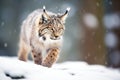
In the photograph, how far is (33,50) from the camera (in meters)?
2.00

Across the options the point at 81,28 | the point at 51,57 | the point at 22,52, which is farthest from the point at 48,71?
the point at 81,28

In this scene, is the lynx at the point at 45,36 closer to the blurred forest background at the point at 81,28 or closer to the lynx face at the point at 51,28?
the lynx face at the point at 51,28

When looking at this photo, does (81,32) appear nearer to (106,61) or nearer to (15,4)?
(106,61)

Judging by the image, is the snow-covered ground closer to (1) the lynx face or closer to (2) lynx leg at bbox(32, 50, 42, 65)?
(2) lynx leg at bbox(32, 50, 42, 65)

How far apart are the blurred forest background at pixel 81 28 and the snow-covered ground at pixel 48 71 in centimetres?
8

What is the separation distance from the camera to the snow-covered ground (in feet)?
6.27

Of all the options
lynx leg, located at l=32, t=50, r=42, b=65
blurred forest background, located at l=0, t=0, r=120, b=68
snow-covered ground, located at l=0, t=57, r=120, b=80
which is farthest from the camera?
blurred forest background, located at l=0, t=0, r=120, b=68

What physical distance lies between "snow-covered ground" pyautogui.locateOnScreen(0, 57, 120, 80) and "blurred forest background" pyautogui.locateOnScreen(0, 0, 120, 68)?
79 millimetres

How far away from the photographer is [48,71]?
1.99 m

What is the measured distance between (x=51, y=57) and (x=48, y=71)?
3.0 inches

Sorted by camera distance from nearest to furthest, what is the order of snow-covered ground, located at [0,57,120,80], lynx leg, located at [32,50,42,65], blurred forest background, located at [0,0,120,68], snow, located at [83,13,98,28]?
snow-covered ground, located at [0,57,120,80] → lynx leg, located at [32,50,42,65] → blurred forest background, located at [0,0,120,68] → snow, located at [83,13,98,28]

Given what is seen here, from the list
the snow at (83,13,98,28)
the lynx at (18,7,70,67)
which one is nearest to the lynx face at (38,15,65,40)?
the lynx at (18,7,70,67)

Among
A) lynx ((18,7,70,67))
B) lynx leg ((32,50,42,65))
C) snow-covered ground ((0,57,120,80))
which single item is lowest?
snow-covered ground ((0,57,120,80))

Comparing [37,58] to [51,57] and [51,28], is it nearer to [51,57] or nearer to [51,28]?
[51,57]
